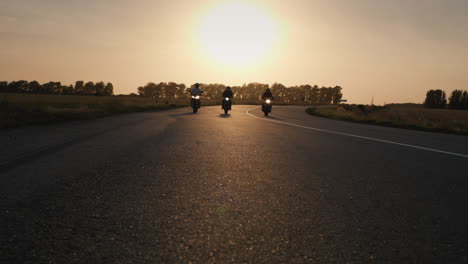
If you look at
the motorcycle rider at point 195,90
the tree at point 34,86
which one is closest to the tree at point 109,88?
the tree at point 34,86

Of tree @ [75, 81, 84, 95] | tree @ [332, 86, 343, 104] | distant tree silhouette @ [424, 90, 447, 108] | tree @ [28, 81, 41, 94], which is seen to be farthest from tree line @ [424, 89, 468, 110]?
tree @ [28, 81, 41, 94]

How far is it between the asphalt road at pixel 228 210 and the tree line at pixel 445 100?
18789 centimetres

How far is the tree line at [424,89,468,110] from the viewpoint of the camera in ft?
486

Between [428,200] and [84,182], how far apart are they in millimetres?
3623

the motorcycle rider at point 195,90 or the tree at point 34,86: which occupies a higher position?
the tree at point 34,86

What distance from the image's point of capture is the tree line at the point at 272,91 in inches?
6344

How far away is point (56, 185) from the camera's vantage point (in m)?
2.94

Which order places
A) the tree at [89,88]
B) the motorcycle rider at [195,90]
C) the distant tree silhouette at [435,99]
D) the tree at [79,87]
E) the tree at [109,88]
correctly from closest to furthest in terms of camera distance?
the motorcycle rider at [195,90] → the tree at [79,87] → the tree at [89,88] → the tree at [109,88] → the distant tree silhouette at [435,99]

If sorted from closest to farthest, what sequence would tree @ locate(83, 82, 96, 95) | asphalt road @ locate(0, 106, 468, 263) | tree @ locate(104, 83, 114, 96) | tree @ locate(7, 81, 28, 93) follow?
asphalt road @ locate(0, 106, 468, 263), tree @ locate(7, 81, 28, 93), tree @ locate(83, 82, 96, 95), tree @ locate(104, 83, 114, 96)

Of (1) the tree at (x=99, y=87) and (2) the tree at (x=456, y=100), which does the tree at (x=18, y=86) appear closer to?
(1) the tree at (x=99, y=87)

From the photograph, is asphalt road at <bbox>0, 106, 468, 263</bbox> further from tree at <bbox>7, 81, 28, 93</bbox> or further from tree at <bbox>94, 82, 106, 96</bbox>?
tree at <bbox>94, 82, 106, 96</bbox>

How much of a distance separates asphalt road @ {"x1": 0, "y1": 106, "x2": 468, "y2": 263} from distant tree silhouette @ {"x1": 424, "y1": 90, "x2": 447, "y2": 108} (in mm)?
194243

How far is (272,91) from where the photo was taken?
169 metres

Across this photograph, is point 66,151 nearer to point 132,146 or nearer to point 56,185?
point 132,146
